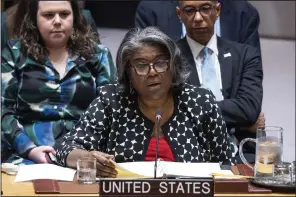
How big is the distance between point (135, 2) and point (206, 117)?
1648 millimetres

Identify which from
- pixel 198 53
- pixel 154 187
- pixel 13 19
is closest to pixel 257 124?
pixel 198 53

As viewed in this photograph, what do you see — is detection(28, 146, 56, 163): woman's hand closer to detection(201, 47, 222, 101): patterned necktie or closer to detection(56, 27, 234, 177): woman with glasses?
detection(56, 27, 234, 177): woman with glasses

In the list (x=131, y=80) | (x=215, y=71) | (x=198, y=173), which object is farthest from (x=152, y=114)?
(x=215, y=71)

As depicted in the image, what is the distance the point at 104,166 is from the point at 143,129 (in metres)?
0.37

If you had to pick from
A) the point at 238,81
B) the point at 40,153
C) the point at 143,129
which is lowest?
the point at 40,153

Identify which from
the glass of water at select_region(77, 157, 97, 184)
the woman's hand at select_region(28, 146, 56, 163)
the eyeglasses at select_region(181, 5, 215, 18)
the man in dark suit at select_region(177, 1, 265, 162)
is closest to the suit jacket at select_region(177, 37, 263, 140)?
the man in dark suit at select_region(177, 1, 265, 162)

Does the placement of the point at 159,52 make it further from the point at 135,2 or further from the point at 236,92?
the point at 135,2

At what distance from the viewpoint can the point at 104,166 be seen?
218 centimetres

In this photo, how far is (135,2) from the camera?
4.07 m

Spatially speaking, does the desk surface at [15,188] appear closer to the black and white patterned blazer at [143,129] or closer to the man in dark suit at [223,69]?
the black and white patterned blazer at [143,129]

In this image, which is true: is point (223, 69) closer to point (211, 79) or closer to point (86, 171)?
point (211, 79)

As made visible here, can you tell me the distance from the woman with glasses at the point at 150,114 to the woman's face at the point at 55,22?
579mm

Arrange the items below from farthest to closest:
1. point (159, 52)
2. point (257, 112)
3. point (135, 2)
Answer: point (135, 2) → point (257, 112) → point (159, 52)

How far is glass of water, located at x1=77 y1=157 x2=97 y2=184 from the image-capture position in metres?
2.08
